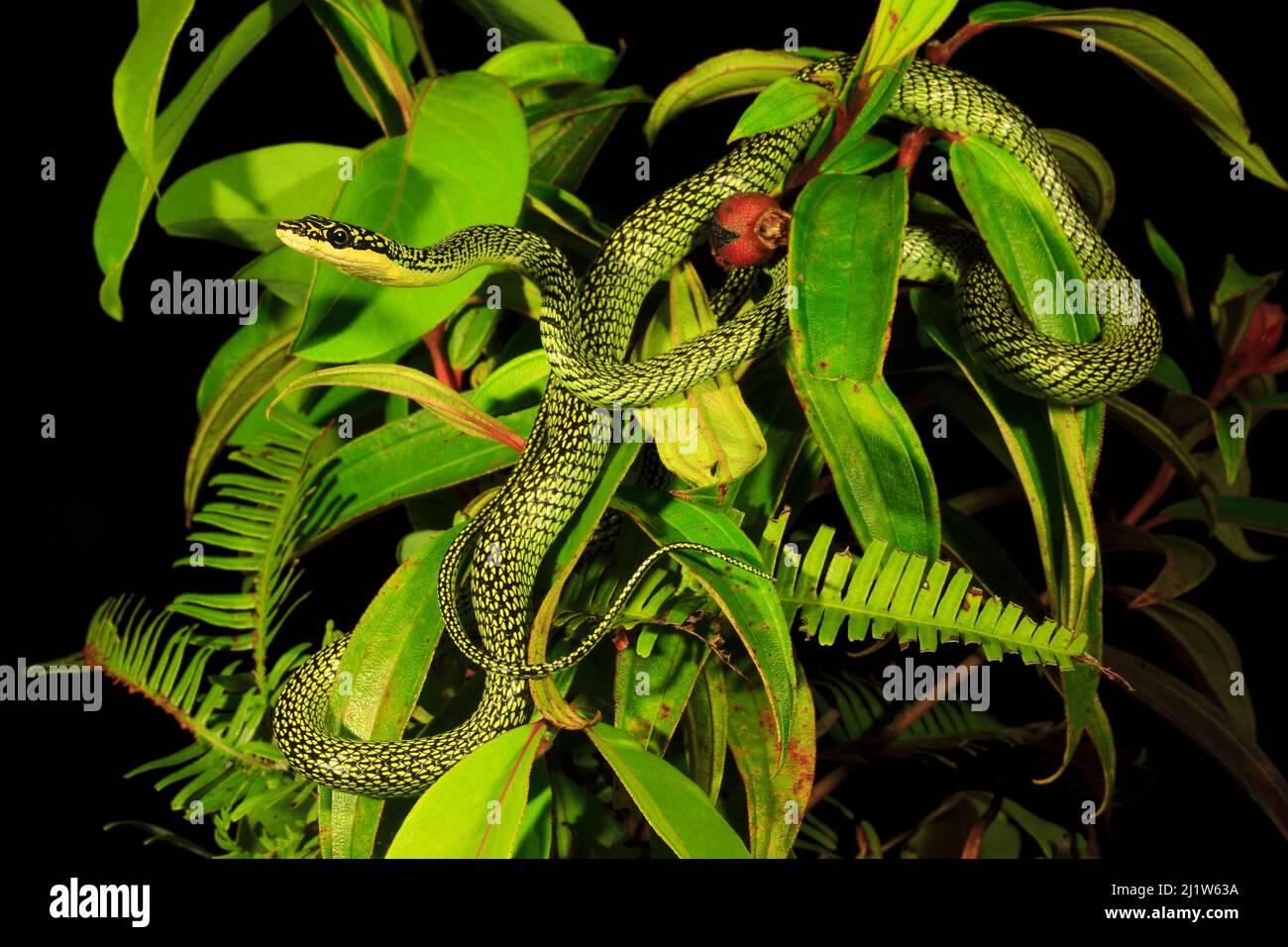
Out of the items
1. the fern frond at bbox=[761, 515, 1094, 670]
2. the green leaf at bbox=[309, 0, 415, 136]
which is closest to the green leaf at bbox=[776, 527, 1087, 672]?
the fern frond at bbox=[761, 515, 1094, 670]

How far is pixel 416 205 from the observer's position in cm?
117

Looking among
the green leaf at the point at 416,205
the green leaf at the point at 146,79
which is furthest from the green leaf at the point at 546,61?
the green leaf at the point at 146,79

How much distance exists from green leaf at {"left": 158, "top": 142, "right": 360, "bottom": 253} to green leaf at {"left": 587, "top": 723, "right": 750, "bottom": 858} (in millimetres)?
806

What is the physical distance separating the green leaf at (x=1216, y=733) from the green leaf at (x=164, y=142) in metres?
1.29

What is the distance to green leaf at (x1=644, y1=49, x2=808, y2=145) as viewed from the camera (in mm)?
1347

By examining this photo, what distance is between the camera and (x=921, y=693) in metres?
1.52

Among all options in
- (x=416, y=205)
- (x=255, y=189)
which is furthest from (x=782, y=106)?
(x=255, y=189)

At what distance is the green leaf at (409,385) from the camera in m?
1.15

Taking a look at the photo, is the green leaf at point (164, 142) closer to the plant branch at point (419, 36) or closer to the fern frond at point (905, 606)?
the plant branch at point (419, 36)

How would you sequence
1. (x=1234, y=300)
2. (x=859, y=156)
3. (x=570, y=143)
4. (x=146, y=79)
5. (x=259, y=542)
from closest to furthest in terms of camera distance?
(x=146, y=79), (x=859, y=156), (x=259, y=542), (x=570, y=143), (x=1234, y=300)

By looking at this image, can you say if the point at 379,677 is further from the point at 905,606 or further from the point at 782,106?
the point at 782,106

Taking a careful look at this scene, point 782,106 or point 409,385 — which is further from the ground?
point 782,106

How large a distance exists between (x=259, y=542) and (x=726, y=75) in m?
0.79

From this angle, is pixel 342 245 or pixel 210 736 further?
pixel 210 736
